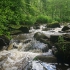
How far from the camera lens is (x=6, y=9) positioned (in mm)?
8391

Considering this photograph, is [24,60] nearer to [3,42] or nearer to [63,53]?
[63,53]

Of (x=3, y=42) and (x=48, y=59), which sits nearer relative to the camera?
(x=48, y=59)

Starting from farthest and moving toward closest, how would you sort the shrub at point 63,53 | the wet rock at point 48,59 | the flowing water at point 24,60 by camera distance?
the wet rock at point 48,59, the shrub at point 63,53, the flowing water at point 24,60

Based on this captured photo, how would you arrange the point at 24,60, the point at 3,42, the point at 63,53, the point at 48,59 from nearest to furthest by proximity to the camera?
the point at 63,53
the point at 48,59
the point at 24,60
the point at 3,42

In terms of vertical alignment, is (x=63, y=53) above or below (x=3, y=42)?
above

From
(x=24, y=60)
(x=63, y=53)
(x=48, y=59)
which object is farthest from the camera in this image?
(x=24, y=60)

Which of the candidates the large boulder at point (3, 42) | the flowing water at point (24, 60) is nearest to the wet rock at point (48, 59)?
the flowing water at point (24, 60)

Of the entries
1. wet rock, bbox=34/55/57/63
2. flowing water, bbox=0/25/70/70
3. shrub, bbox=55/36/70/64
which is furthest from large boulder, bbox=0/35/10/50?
shrub, bbox=55/36/70/64

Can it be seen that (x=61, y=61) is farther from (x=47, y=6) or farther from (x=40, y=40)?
(x=47, y=6)

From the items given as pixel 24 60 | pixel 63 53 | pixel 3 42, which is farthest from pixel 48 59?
pixel 3 42

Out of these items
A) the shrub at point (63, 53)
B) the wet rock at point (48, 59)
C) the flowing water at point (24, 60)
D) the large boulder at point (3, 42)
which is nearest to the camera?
the flowing water at point (24, 60)

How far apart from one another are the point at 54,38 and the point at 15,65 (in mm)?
4940

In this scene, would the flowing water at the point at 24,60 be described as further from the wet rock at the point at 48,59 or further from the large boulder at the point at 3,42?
the large boulder at the point at 3,42

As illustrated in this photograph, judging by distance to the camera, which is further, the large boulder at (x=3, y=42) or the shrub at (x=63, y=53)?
the large boulder at (x=3, y=42)
